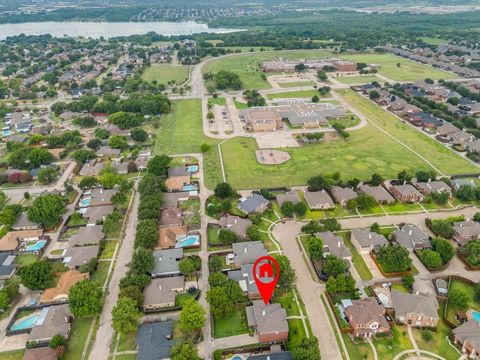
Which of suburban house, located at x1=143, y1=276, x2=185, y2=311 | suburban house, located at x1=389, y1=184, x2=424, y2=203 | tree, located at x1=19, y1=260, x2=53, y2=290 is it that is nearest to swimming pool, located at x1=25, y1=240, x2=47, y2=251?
tree, located at x1=19, y1=260, x2=53, y2=290

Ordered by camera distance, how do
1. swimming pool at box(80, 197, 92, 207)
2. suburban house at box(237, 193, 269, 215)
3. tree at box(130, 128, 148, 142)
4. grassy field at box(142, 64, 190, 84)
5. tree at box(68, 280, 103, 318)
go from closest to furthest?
tree at box(68, 280, 103, 318) < suburban house at box(237, 193, 269, 215) < swimming pool at box(80, 197, 92, 207) < tree at box(130, 128, 148, 142) < grassy field at box(142, 64, 190, 84)

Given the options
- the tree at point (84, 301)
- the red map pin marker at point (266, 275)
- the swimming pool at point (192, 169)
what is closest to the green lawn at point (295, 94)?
the swimming pool at point (192, 169)

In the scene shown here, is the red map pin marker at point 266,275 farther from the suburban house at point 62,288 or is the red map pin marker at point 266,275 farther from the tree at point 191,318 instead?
the suburban house at point 62,288

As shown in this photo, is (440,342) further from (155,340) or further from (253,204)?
(253,204)

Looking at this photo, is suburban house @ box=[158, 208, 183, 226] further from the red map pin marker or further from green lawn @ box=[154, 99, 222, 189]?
the red map pin marker

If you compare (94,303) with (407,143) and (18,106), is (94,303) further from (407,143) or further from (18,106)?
(18,106)

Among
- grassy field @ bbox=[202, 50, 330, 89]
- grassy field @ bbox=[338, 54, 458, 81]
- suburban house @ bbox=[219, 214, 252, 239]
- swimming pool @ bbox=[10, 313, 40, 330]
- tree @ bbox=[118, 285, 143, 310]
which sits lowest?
grassy field @ bbox=[202, 50, 330, 89]

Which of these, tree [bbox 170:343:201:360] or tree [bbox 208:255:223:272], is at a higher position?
tree [bbox 170:343:201:360]
